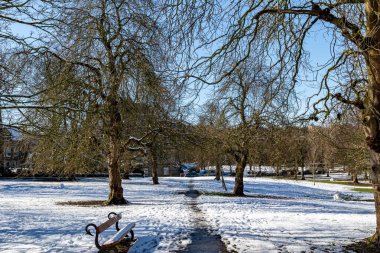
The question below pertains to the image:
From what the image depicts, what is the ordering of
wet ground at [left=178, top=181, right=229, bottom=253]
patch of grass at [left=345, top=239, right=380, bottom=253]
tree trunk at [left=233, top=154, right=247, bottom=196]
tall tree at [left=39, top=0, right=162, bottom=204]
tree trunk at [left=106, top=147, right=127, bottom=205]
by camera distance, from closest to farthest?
patch of grass at [left=345, top=239, right=380, bottom=253] < wet ground at [left=178, top=181, right=229, bottom=253] < tall tree at [left=39, top=0, right=162, bottom=204] < tree trunk at [left=106, top=147, right=127, bottom=205] < tree trunk at [left=233, top=154, right=247, bottom=196]

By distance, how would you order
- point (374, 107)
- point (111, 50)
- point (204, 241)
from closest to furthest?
point (374, 107), point (204, 241), point (111, 50)

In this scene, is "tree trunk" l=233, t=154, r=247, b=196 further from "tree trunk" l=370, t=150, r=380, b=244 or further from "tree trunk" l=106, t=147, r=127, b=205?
"tree trunk" l=370, t=150, r=380, b=244

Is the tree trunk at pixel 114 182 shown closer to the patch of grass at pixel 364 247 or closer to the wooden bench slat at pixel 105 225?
the wooden bench slat at pixel 105 225

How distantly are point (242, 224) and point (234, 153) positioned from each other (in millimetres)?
12281

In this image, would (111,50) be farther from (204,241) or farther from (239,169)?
(239,169)

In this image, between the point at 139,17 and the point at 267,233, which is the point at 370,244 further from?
the point at 139,17

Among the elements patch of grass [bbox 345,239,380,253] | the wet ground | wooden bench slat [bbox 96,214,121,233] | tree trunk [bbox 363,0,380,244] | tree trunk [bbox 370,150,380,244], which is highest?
tree trunk [bbox 363,0,380,244]

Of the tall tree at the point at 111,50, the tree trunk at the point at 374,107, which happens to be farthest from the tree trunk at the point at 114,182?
the tree trunk at the point at 374,107

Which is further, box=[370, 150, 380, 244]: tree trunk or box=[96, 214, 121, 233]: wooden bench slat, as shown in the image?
box=[370, 150, 380, 244]: tree trunk

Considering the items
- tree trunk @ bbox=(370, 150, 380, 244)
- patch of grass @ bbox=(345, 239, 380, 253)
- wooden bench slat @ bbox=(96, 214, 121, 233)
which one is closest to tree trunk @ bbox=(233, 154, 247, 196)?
wooden bench slat @ bbox=(96, 214, 121, 233)

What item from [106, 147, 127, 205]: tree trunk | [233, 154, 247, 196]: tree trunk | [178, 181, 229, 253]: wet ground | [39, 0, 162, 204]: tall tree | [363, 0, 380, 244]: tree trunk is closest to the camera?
[363, 0, 380, 244]: tree trunk

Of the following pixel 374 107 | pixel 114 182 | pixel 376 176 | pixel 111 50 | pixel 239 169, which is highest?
pixel 111 50

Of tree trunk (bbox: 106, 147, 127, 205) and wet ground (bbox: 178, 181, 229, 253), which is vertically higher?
tree trunk (bbox: 106, 147, 127, 205)

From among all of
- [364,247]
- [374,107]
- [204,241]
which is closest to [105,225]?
[204,241]
